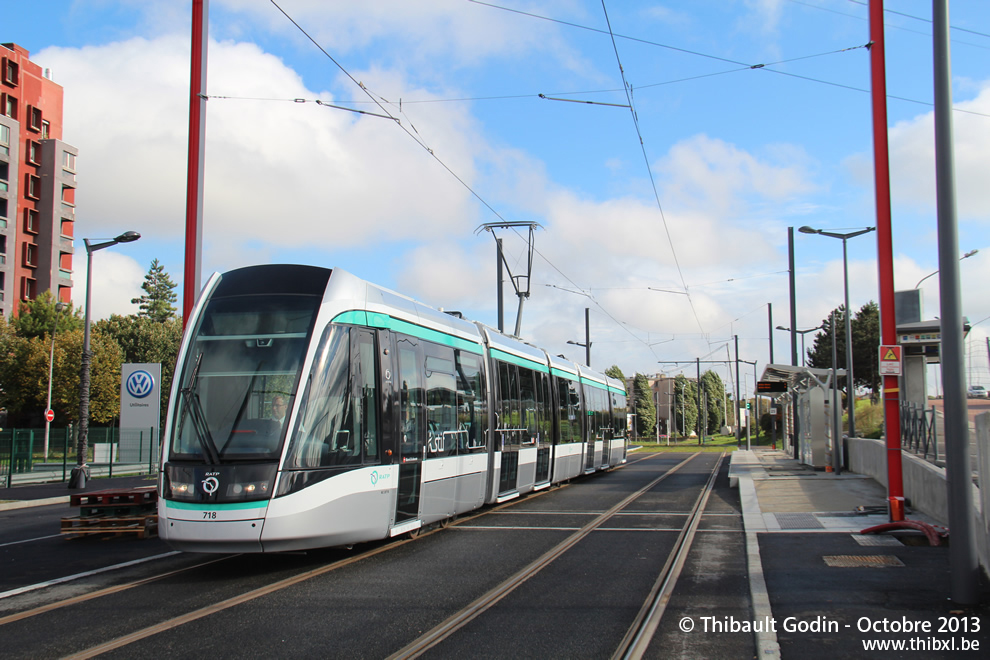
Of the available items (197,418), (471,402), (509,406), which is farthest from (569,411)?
(197,418)

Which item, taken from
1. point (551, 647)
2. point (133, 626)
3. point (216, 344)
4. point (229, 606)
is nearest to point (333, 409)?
point (216, 344)

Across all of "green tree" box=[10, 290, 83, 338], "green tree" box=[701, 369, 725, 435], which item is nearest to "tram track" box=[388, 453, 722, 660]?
"green tree" box=[10, 290, 83, 338]

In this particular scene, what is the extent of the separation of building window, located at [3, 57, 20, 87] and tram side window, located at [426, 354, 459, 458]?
6072 centimetres

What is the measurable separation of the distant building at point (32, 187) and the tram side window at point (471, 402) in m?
54.6

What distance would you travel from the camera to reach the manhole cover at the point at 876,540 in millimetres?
11070

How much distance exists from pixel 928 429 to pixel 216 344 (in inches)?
499

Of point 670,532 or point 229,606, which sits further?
point 670,532

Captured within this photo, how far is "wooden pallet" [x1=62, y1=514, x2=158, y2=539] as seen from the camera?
12.2 m

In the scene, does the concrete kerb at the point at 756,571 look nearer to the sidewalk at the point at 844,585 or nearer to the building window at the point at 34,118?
the sidewalk at the point at 844,585

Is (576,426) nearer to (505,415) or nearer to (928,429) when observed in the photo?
(505,415)

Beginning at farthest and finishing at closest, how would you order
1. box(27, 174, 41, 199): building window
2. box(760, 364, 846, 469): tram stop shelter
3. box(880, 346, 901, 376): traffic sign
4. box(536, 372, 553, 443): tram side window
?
box(27, 174, 41, 199): building window
box(760, 364, 846, 469): tram stop shelter
box(536, 372, 553, 443): tram side window
box(880, 346, 901, 376): traffic sign

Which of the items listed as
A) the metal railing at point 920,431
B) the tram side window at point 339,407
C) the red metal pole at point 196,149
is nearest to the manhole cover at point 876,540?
the metal railing at point 920,431

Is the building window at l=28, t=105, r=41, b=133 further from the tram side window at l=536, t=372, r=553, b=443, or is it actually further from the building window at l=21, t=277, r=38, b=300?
the tram side window at l=536, t=372, r=553, b=443

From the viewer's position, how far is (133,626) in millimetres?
6633
